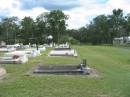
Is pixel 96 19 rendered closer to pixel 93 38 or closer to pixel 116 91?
pixel 93 38

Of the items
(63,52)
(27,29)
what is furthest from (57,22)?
(63,52)

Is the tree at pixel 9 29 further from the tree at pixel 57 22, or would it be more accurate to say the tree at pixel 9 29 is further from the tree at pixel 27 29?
the tree at pixel 57 22

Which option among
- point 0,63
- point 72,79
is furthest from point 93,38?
point 72,79

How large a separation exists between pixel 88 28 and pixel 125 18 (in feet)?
50.1

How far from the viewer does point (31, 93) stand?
11.6 meters

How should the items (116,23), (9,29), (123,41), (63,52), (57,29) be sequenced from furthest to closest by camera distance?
(116,23)
(9,29)
(57,29)
(123,41)
(63,52)

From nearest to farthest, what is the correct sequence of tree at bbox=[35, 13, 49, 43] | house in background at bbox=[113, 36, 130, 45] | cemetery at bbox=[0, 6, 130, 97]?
cemetery at bbox=[0, 6, 130, 97], house in background at bbox=[113, 36, 130, 45], tree at bbox=[35, 13, 49, 43]

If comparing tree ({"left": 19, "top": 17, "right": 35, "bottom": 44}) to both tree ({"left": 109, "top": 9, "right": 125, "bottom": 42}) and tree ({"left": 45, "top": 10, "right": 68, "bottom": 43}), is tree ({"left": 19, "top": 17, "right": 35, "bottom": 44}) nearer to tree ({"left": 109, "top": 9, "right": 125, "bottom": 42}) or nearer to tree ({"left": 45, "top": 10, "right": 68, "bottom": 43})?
tree ({"left": 45, "top": 10, "right": 68, "bottom": 43})

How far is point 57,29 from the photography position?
109 metres

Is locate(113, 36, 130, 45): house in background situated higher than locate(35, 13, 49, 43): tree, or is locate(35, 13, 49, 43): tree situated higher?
locate(35, 13, 49, 43): tree

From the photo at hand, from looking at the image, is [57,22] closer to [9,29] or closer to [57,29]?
[57,29]

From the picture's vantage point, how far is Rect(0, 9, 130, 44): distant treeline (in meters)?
109

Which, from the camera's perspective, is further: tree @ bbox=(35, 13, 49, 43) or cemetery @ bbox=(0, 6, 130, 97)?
tree @ bbox=(35, 13, 49, 43)

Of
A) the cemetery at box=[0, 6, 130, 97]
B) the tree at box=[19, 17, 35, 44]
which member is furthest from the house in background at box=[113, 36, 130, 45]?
the tree at box=[19, 17, 35, 44]
